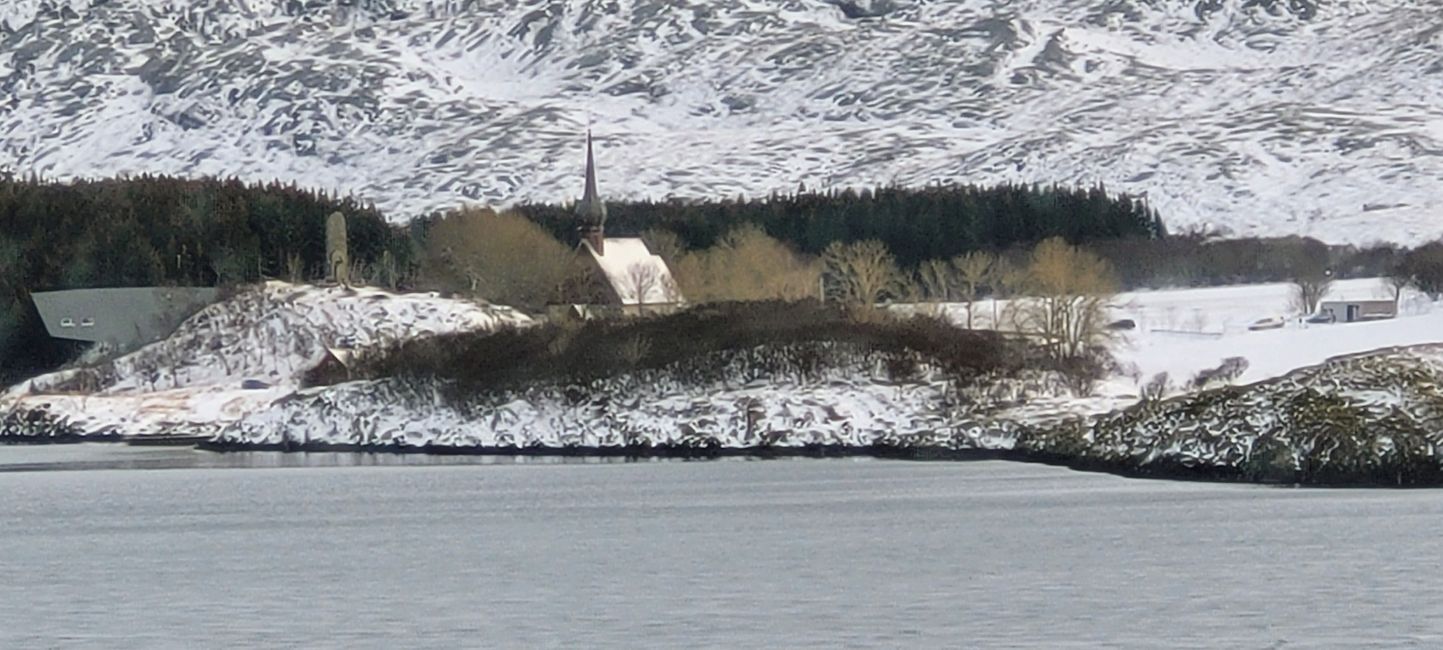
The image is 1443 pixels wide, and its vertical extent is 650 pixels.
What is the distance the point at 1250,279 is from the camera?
188 metres

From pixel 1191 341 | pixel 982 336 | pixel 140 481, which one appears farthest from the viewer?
pixel 1191 341

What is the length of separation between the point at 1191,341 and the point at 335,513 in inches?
2812

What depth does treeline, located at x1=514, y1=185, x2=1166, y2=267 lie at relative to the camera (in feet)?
591

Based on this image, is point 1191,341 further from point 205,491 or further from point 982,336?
point 205,491

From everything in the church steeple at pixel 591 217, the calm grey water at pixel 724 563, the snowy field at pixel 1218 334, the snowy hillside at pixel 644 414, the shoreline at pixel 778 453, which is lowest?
the calm grey water at pixel 724 563

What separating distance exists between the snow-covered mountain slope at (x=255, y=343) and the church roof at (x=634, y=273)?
2772 centimetres

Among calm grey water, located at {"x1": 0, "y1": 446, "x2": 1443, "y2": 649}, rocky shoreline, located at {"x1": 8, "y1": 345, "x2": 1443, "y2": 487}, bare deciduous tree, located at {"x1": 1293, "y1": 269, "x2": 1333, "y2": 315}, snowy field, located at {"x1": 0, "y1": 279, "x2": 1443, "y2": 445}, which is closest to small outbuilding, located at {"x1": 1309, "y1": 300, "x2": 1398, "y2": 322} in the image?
bare deciduous tree, located at {"x1": 1293, "y1": 269, "x2": 1333, "y2": 315}

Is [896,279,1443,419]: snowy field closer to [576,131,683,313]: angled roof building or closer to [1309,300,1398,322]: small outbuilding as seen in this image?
[1309,300,1398,322]: small outbuilding

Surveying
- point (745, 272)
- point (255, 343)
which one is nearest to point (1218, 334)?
point (745, 272)

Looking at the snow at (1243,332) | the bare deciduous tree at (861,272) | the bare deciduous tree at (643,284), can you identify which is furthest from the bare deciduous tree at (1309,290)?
the bare deciduous tree at (643,284)

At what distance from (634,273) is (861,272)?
18152 millimetres

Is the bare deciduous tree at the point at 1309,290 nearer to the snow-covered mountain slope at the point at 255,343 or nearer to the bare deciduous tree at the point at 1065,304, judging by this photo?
the bare deciduous tree at the point at 1065,304

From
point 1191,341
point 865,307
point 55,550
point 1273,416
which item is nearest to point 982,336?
point 865,307

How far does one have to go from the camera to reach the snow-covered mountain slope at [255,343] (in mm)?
105000
